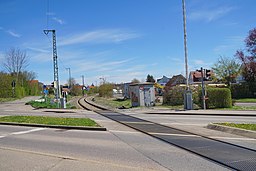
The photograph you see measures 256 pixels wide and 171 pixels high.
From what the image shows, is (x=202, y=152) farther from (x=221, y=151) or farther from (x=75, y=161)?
(x=75, y=161)

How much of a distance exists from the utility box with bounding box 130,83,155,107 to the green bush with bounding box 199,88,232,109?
22.6ft

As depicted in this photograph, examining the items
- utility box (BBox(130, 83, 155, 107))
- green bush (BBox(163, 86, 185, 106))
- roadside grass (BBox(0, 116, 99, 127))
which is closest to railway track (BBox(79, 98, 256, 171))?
roadside grass (BBox(0, 116, 99, 127))

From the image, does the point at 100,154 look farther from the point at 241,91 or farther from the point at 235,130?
the point at 241,91

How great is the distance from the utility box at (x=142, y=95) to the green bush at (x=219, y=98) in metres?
6.88

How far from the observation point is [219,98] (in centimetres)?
2350

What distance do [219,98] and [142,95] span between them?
806 cm

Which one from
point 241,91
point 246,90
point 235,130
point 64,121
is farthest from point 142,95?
point 246,90

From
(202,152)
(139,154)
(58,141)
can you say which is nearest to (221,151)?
(202,152)

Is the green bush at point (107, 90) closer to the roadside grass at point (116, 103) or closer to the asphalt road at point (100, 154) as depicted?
the roadside grass at point (116, 103)

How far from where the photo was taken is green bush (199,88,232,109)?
23.3 metres

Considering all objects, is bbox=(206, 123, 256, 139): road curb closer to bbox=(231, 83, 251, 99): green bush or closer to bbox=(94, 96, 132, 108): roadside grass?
bbox=(94, 96, 132, 108): roadside grass

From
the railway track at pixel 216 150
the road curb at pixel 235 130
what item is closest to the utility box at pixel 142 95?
the road curb at pixel 235 130

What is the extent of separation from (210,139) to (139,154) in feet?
10.1

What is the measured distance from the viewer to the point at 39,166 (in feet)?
20.9
